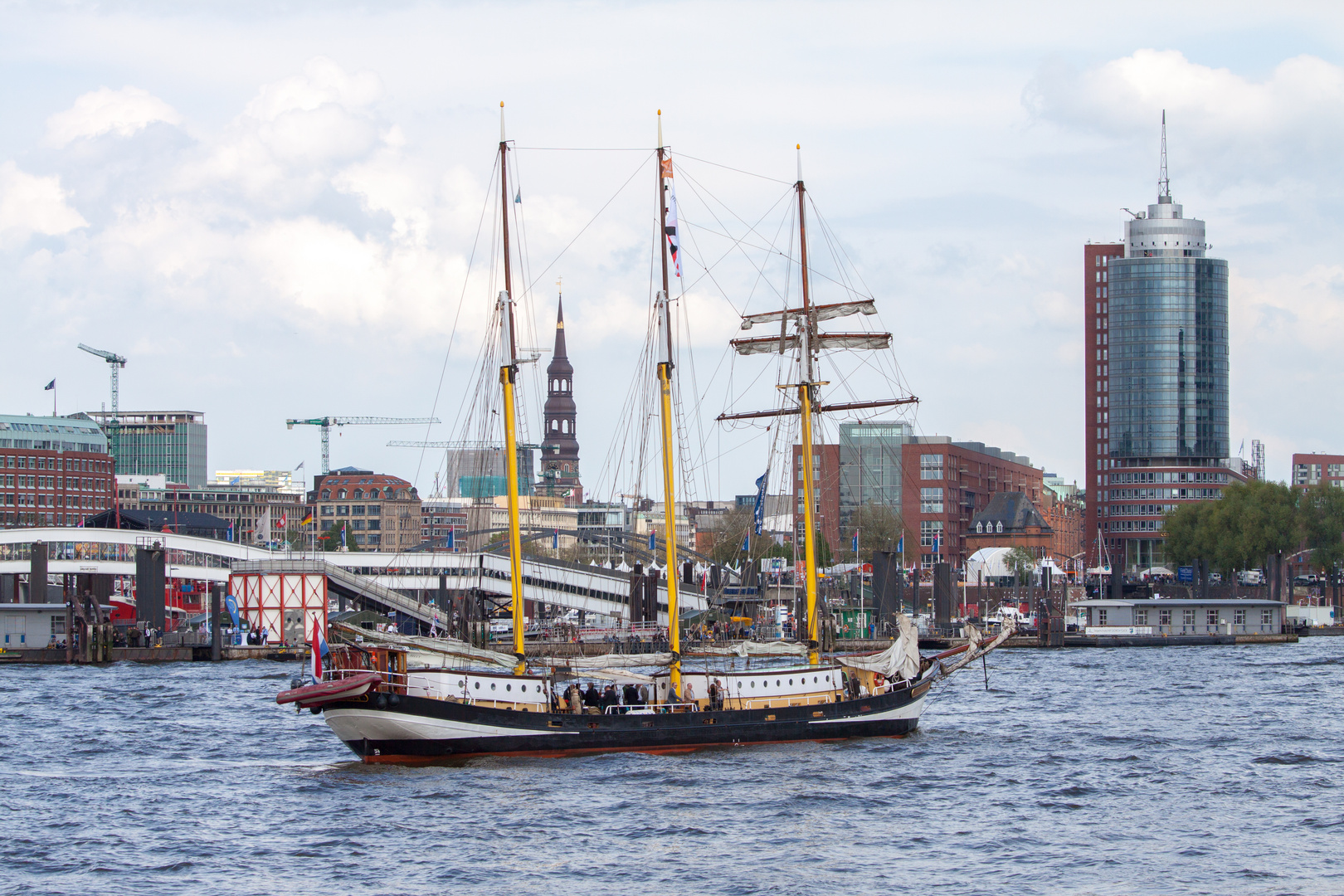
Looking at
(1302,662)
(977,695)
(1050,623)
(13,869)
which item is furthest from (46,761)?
(1050,623)

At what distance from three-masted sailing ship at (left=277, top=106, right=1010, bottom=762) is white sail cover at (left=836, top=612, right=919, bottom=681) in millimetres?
56

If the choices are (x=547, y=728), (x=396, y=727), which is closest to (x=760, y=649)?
(x=547, y=728)

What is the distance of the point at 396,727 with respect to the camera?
55.2m

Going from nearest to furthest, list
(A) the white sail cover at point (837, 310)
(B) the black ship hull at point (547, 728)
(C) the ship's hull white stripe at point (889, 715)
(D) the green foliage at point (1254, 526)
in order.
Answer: (B) the black ship hull at point (547, 728), (C) the ship's hull white stripe at point (889, 715), (A) the white sail cover at point (837, 310), (D) the green foliage at point (1254, 526)

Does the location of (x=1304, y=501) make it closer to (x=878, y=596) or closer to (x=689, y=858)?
(x=878, y=596)

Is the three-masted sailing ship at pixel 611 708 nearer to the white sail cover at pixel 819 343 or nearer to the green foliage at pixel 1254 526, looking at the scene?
the white sail cover at pixel 819 343

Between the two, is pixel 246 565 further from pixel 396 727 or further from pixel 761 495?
pixel 396 727

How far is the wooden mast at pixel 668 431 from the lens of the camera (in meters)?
60.5

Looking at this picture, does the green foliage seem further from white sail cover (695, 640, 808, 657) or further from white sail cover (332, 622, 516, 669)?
white sail cover (332, 622, 516, 669)

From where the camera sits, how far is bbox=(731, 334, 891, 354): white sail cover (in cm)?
7881

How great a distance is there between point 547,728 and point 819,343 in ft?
94.2

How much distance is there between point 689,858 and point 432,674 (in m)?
17.4

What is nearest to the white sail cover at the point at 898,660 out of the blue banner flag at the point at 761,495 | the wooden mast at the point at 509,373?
the wooden mast at the point at 509,373

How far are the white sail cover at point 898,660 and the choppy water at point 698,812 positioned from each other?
279 cm
